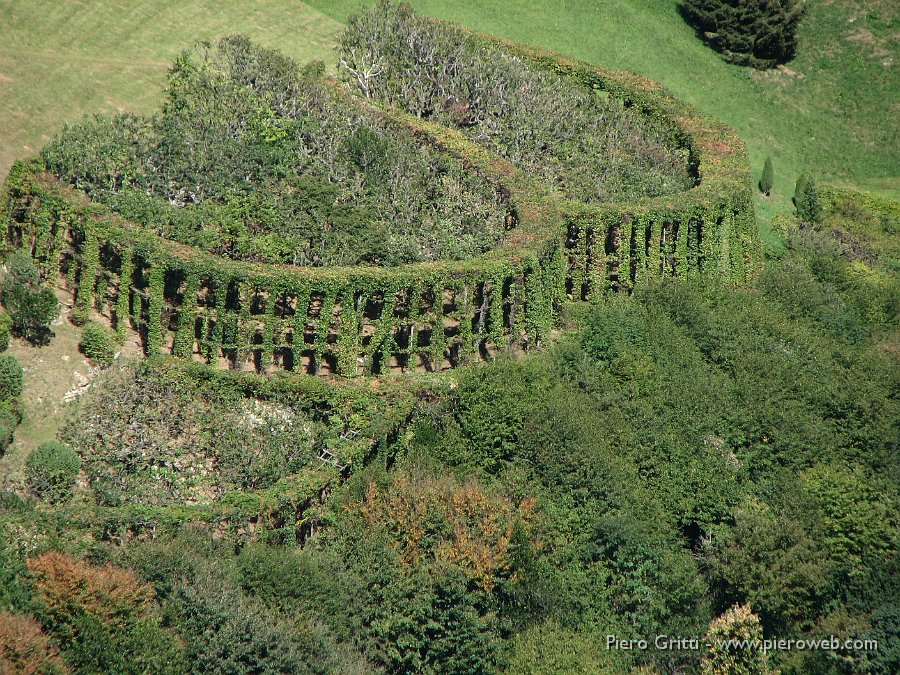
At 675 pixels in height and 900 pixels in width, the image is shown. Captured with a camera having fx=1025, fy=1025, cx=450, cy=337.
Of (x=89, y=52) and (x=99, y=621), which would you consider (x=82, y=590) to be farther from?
(x=89, y=52)

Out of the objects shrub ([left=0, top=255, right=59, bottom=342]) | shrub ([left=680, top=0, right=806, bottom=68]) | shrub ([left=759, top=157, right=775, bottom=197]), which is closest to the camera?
shrub ([left=0, top=255, right=59, bottom=342])

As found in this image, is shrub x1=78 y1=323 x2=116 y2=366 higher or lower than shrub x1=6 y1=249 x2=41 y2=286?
below

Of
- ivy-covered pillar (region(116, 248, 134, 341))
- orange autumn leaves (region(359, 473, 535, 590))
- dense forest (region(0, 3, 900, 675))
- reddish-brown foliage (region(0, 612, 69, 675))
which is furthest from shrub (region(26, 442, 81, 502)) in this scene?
orange autumn leaves (region(359, 473, 535, 590))

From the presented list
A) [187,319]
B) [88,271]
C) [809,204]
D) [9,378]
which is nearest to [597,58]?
[809,204]

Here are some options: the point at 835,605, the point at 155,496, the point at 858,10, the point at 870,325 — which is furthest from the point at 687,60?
the point at 155,496

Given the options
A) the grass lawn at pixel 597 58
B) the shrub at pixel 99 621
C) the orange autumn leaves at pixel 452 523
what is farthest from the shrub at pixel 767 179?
the shrub at pixel 99 621

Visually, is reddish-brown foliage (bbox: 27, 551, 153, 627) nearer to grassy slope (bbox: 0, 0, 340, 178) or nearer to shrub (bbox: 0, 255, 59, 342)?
shrub (bbox: 0, 255, 59, 342)

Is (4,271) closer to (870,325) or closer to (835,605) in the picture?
(835,605)

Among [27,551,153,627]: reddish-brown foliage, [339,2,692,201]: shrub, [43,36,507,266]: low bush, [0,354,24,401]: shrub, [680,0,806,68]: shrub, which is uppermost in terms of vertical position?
[680,0,806,68]: shrub
